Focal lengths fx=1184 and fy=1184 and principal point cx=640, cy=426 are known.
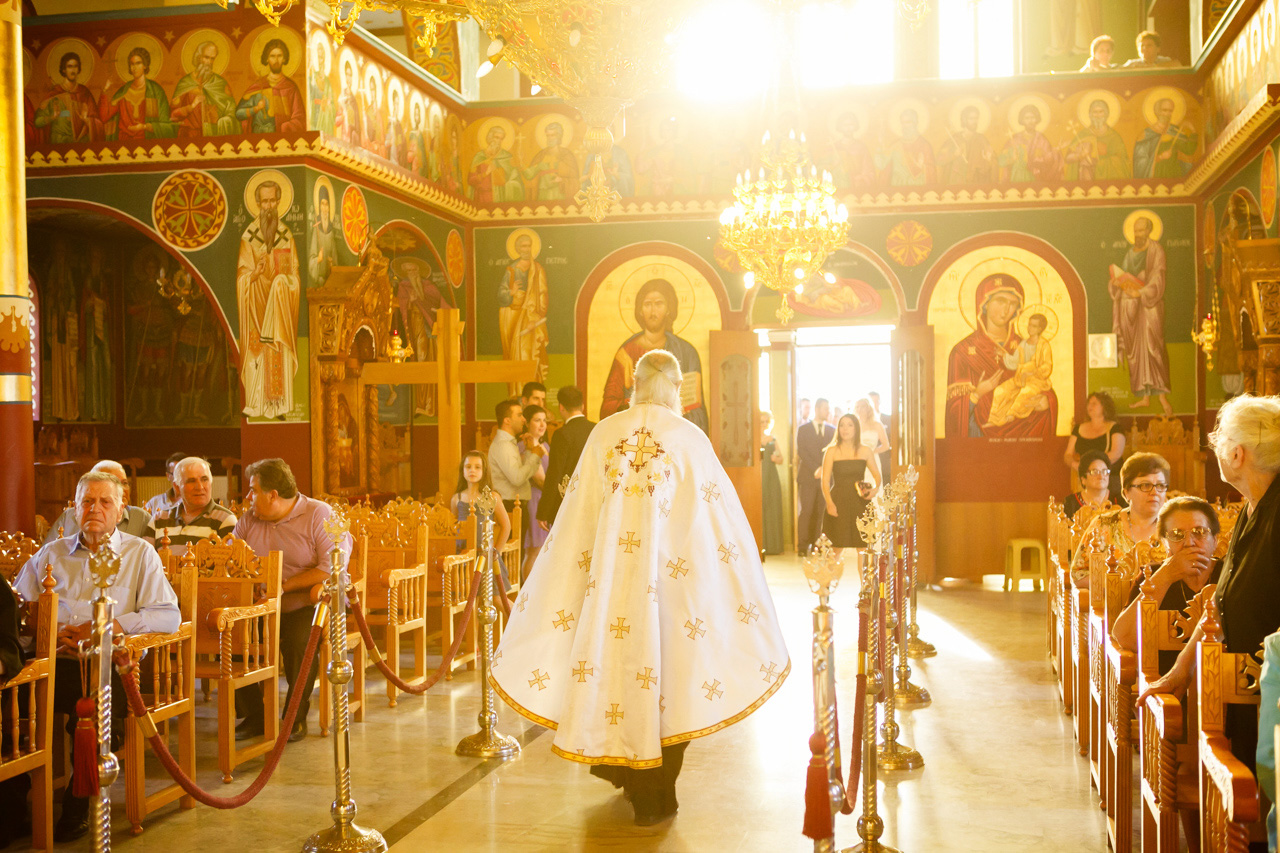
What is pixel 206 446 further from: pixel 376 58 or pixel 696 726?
pixel 696 726

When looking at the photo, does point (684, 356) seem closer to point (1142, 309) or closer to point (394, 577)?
point (1142, 309)

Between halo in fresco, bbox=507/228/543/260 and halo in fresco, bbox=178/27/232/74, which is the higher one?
halo in fresco, bbox=178/27/232/74

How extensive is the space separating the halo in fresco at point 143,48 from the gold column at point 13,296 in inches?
97.8

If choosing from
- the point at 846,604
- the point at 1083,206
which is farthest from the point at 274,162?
the point at 1083,206

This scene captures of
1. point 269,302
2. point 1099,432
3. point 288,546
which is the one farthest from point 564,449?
point 1099,432

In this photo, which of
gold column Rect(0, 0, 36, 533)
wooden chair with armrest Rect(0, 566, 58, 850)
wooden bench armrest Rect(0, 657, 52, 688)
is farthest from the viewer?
gold column Rect(0, 0, 36, 533)

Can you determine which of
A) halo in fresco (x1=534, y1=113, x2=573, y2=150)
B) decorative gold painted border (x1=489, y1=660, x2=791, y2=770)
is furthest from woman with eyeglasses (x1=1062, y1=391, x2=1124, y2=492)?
decorative gold painted border (x1=489, y1=660, x2=791, y2=770)

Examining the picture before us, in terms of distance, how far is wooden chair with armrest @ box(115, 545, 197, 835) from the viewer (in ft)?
15.9

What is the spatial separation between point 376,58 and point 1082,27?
10.3 meters

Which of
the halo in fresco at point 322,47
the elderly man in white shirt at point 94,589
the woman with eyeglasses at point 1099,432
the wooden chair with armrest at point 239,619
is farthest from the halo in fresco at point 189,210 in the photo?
the woman with eyeglasses at point 1099,432

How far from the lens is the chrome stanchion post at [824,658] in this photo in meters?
3.38

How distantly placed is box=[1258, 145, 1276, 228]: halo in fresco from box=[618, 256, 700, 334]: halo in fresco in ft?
19.4

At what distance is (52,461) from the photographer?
12234 mm

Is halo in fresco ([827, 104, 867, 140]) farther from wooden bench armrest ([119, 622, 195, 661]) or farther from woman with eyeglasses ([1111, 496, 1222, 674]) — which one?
wooden bench armrest ([119, 622, 195, 661])
